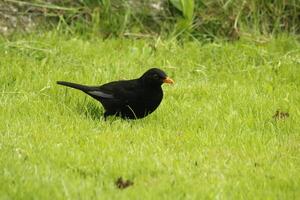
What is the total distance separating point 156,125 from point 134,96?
0.37m

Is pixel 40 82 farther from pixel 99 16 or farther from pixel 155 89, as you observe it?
pixel 99 16

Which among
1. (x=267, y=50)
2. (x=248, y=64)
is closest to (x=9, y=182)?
(x=248, y=64)

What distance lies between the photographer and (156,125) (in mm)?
6578

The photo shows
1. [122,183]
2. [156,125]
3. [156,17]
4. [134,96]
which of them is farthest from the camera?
[156,17]

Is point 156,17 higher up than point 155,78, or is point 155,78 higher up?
point 156,17

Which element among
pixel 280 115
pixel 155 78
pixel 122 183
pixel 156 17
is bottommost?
pixel 122 183

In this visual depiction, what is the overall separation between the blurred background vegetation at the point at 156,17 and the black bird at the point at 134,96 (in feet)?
9.05

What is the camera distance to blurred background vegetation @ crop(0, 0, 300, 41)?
961cm

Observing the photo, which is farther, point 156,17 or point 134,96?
point 156,17

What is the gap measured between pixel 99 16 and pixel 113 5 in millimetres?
313

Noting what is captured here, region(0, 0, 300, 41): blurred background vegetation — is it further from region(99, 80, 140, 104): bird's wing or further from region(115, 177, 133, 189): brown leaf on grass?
region(115, 177, 133, 189): brown leaf on grass

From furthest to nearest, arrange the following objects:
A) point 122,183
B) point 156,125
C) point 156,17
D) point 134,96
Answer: point 156,17, point 134,96, point 156,125, point 122,183

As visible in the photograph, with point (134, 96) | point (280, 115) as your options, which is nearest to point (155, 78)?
point (134, 96)

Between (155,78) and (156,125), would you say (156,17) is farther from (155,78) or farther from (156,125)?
(156,125)
